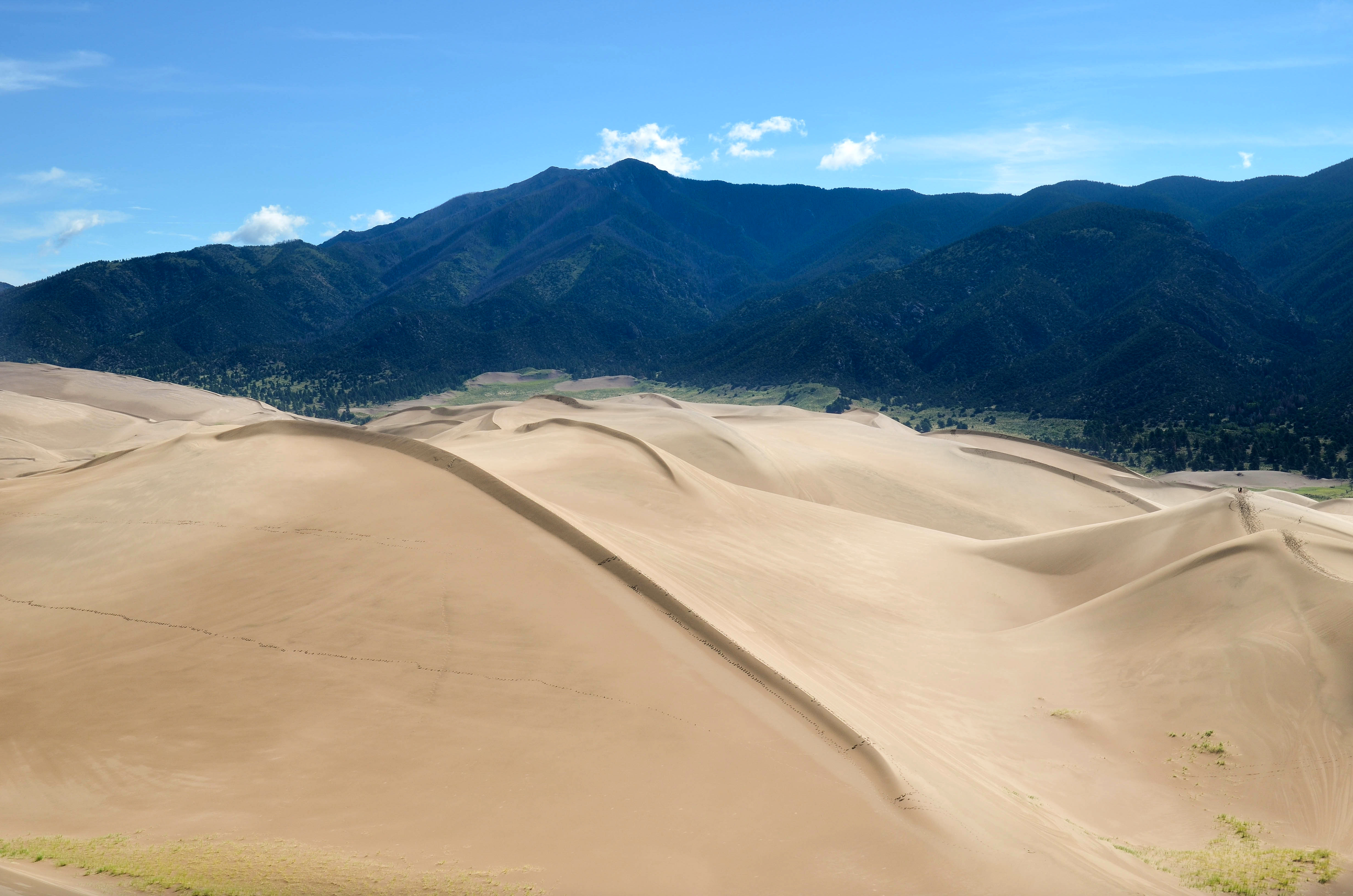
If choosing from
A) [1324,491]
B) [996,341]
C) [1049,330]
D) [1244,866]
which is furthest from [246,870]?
[1049,330]

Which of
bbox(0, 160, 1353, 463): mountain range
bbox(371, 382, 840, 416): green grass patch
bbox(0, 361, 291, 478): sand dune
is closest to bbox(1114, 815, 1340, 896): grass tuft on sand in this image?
bbox(0, 361, 291, 478): sand dune

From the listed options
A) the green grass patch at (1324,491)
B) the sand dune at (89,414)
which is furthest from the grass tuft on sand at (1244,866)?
the green grass patch at (1324,491)

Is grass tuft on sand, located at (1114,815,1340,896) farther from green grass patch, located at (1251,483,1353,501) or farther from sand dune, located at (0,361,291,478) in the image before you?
green grass patch, located at (1251,483,1353,501)

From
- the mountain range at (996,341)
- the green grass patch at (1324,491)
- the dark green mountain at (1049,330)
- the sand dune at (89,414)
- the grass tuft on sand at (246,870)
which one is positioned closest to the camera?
the grass tuft on sand at (246,870)

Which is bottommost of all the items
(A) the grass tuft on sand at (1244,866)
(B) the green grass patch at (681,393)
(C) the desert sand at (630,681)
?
(A) the grass tuft on sand at (1244,866)

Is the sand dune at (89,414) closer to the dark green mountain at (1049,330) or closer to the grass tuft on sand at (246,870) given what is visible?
the grass tuft on sand at (246,870)

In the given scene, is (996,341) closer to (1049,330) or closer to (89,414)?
(1049,330)

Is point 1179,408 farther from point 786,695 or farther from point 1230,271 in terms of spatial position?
point 786,695
